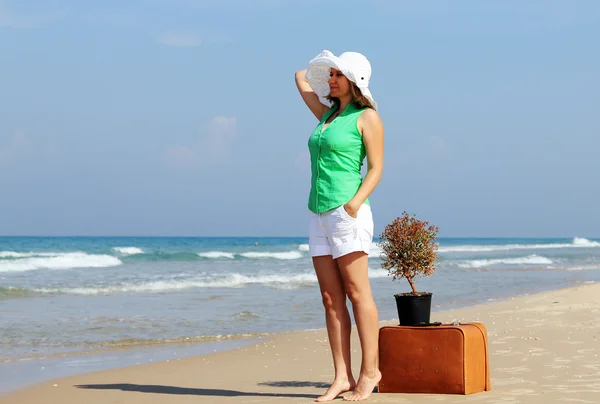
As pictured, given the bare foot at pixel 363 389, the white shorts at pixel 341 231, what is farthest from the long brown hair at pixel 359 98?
the bare foot at pixel 363 389

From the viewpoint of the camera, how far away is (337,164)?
4500mm

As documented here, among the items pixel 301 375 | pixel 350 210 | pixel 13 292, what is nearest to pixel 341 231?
pixel 350 210

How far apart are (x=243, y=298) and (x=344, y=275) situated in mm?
9518

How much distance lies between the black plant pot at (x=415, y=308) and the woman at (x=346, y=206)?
452 mm

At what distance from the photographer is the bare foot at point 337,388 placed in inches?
181

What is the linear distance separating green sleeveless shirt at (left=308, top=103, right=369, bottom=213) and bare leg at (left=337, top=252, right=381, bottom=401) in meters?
0.34

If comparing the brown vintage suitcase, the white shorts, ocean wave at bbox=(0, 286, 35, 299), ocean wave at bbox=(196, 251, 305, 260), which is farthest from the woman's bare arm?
ocean wave at bbox=(196, 251, 305, 260)

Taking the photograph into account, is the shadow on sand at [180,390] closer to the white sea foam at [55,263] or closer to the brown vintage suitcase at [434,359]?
the brown vintage suitcase at [434,359]

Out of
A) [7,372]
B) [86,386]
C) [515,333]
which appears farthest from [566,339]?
[7,372]

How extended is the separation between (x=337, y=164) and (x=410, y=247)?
0.98 meters

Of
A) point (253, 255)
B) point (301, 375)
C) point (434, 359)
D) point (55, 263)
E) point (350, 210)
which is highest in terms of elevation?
point (350, 210)

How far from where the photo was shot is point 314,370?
6.35 m

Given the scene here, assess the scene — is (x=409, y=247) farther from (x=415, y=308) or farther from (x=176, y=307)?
(x=176, y=307)

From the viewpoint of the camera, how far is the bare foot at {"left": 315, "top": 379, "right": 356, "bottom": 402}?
4.59 meters
